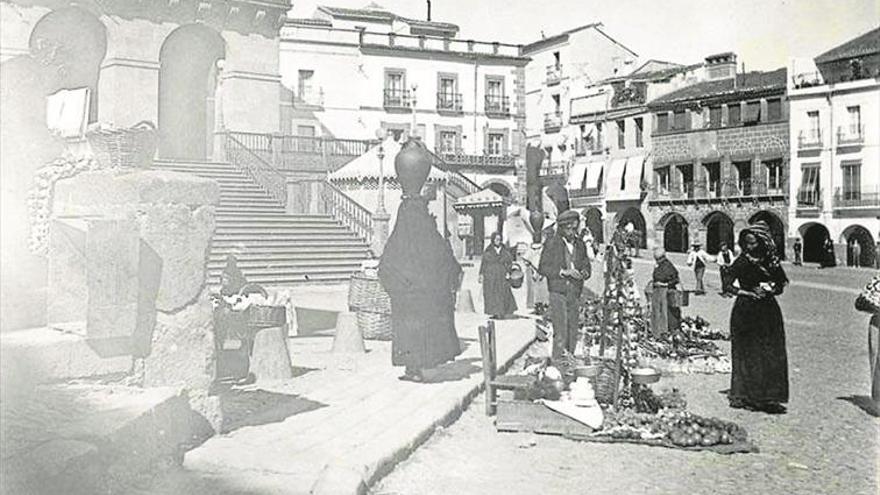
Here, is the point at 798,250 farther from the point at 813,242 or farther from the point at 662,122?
the point at 662,122

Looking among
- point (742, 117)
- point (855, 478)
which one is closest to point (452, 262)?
point (742, 117)

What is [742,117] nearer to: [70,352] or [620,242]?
[620,242]

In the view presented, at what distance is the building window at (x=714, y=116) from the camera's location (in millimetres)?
6562

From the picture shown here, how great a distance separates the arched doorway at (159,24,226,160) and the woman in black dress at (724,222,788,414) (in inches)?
145

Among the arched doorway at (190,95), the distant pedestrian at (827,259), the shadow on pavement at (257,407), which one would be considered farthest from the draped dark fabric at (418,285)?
the distant pedestrian at (827,259)

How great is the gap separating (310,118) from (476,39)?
44.5 inches

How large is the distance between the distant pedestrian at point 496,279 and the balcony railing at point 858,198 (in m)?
4.53

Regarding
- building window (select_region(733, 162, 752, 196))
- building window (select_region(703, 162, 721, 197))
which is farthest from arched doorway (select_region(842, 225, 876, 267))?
building window (select_region(703, 162, 721, 197))

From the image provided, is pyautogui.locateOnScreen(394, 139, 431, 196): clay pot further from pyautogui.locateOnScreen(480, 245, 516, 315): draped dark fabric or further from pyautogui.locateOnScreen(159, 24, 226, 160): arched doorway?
pyautogui.locateOnScreen(480, 245, 516, 315): draped dark fabric

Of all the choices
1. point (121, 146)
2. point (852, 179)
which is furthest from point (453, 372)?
point (121, 146)

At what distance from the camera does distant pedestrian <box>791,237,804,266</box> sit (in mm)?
5965

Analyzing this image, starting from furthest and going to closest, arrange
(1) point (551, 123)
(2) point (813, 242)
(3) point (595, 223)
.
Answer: (3) point (595, 223) → (2) point (813, 242) → (1) point (551, 123)

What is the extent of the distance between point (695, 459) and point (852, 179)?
70.2 inches

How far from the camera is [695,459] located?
408 centimetres
